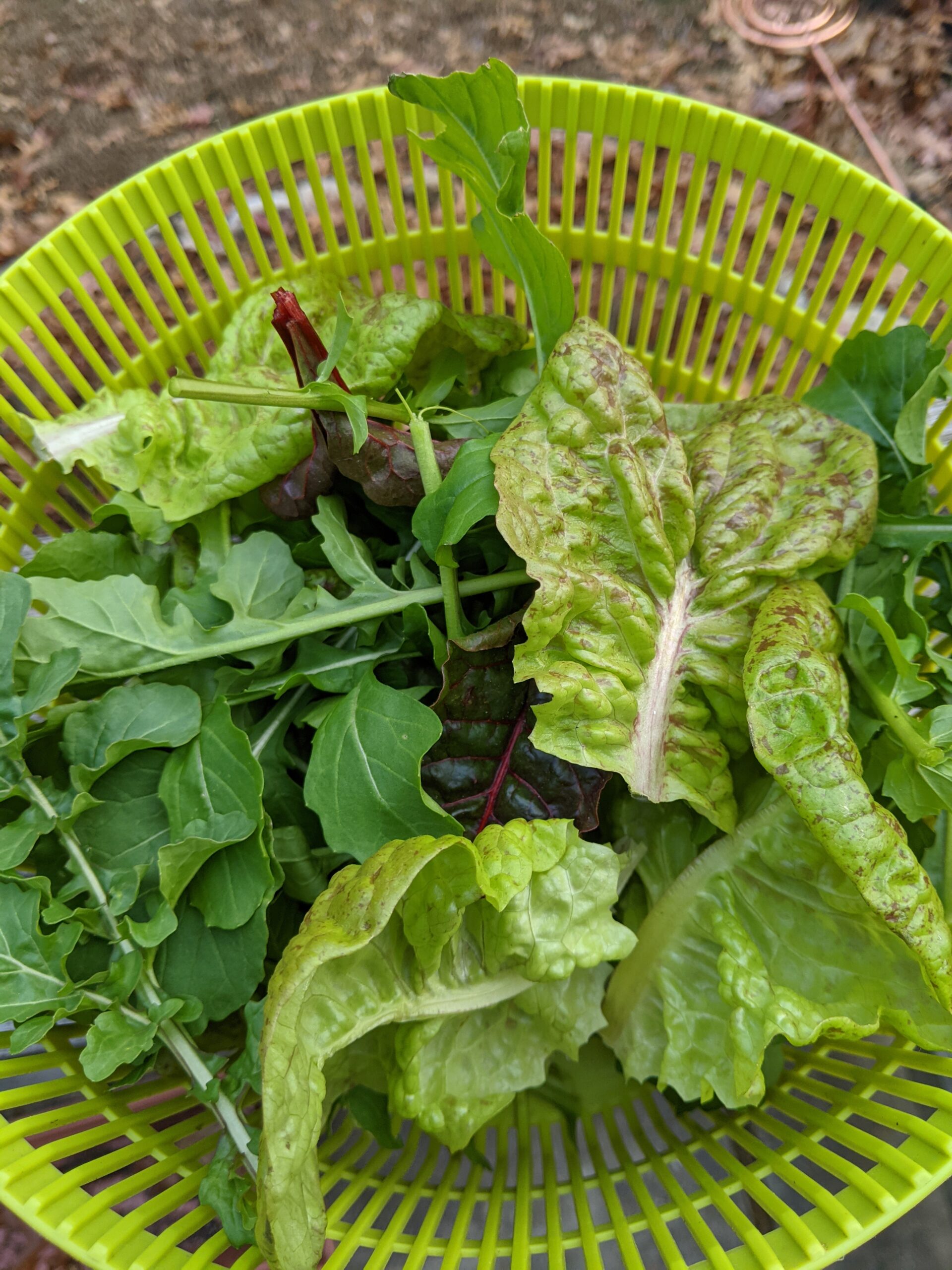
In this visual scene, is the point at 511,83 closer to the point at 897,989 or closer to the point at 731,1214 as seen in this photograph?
the point at 897,989

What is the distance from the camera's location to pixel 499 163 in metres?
0.93

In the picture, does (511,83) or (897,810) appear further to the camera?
(897,810)

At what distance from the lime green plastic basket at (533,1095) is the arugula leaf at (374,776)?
1.28 ft

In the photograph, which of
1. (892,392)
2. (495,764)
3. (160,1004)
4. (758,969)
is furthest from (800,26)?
(160,1004)

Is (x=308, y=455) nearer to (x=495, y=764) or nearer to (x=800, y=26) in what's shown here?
(x=495, y=764)

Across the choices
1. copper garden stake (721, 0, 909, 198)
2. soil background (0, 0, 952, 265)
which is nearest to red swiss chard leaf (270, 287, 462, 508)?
soil background (0, 0, 952, 265)

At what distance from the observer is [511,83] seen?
0.88m

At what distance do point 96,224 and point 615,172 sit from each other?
0.71 metres

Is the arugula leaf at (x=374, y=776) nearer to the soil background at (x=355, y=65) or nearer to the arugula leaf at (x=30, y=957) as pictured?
the arugula leaf at (x=30, y=957)

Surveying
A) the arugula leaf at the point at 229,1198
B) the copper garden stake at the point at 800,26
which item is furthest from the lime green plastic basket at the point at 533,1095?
the copper garden stake at the point at 800,26

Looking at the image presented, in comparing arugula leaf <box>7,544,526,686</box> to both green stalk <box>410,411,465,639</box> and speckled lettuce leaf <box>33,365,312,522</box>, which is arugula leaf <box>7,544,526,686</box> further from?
speckled lettuce leaf <box>33,365,312,522</box>

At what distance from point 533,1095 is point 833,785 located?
679 millimetres

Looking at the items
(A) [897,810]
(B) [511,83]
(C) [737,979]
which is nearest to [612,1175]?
(C) [737,979]

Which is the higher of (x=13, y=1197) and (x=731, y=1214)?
(x=13, y=1197)
